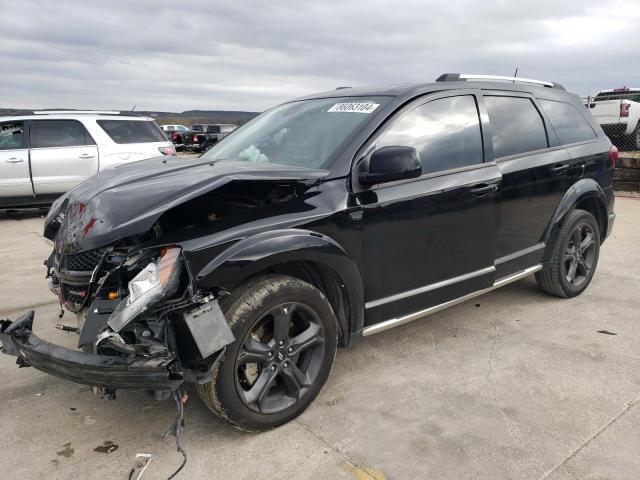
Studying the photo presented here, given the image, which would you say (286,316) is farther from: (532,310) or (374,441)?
(532,310)

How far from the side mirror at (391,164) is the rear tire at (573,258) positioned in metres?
2.16

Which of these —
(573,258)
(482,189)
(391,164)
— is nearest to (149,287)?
(391,164)

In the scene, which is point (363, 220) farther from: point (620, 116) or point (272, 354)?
point (620, 116)

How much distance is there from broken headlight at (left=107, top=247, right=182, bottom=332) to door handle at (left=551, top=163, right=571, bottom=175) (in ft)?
10.4

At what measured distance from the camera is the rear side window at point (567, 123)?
4402 millimetres

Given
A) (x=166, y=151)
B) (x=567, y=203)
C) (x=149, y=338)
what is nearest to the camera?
(x=149, y=338)

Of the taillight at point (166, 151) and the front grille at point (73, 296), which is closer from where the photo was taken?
the front grille at point (73, 296)

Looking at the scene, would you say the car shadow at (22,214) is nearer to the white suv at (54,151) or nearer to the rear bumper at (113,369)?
the white suv at (54,151)

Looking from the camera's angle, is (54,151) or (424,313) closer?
(424,313)

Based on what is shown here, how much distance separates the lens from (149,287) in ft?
7.45

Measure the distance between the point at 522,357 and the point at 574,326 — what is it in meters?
0.81

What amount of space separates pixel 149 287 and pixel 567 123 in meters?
3.86

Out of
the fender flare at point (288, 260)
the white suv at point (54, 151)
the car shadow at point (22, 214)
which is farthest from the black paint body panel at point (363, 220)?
the car shadow at point (22, 214)

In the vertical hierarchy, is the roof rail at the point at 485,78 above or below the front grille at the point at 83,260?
above
